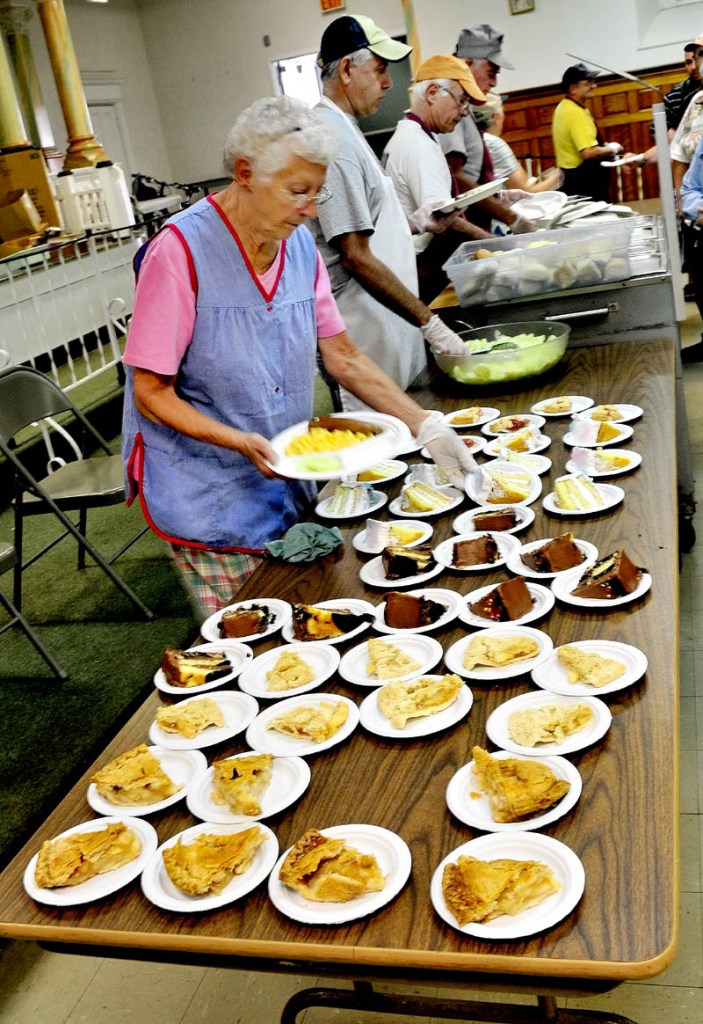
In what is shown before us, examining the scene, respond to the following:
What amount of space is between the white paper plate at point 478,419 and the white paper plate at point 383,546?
609mm

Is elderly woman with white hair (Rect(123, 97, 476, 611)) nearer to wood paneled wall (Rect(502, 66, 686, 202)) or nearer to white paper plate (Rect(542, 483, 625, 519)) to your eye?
white paper plate (Rect(542, 483, 625, 519))

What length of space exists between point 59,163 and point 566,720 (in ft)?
38.4

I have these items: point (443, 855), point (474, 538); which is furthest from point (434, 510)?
point (443, 855)

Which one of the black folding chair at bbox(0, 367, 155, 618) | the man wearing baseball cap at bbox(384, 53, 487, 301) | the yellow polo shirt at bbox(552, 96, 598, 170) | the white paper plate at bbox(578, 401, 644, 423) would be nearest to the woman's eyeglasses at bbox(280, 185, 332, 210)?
the white paper plate at bbox(578, 401, 644, 423)

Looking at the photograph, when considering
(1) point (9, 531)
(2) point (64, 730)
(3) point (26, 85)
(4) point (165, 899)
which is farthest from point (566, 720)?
(3) point (26, 85)

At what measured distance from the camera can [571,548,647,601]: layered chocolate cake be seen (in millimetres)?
1624

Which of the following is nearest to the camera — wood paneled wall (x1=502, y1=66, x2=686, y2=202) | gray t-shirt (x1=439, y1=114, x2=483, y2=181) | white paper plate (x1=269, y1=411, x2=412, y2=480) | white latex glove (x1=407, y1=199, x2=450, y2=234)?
white paper plate (x1=269, y1=411, x2=412, y2=480)

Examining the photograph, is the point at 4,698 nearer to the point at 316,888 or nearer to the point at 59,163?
the point at 316,888

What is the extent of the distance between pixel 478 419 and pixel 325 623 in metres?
1.16

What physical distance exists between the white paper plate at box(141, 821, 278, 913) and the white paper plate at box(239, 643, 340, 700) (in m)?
0.31

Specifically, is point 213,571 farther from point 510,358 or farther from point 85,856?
point 510,358

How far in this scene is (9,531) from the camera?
489 cm

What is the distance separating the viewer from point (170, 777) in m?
1.40

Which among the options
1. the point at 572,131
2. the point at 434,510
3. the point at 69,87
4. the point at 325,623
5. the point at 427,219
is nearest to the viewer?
the point at 325,623
